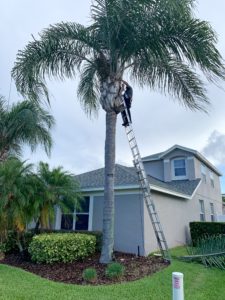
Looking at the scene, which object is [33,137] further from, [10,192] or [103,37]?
[103,37]

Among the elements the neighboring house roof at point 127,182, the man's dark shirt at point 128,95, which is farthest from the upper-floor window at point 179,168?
the man's dark shirt at point 128,95

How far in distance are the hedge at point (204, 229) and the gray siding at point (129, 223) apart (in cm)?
491

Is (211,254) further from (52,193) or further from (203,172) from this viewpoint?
(203,172)

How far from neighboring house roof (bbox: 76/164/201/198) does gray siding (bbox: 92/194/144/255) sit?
2.03ft

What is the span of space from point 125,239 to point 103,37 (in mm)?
8125

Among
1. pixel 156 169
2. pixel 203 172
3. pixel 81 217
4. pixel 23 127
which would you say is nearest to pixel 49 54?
pixel 23 127

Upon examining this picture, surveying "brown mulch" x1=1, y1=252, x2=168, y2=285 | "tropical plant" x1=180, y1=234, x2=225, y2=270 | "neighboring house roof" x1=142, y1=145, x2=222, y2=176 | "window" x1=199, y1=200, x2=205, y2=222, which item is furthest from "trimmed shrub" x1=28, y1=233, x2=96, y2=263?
"window" x1=199, y1=200, x2=205, y2=222

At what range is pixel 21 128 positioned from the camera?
14445mm

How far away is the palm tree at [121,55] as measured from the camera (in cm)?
826

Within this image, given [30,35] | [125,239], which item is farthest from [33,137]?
[125,239]

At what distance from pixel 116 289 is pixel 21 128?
34.6ft

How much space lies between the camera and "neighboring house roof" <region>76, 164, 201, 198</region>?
465 inches

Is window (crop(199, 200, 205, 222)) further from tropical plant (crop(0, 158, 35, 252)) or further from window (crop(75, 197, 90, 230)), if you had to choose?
tropical plant (crop(0, 158, 35, 252))

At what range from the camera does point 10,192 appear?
32.0ft
